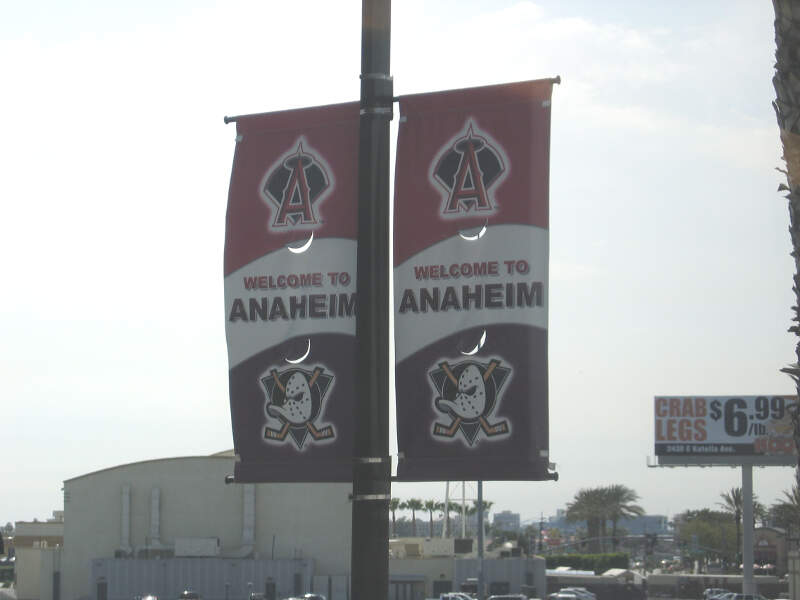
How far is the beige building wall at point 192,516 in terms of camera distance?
66688 millimetres

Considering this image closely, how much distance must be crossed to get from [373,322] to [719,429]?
74.0 metres

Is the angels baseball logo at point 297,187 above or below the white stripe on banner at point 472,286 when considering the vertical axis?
above

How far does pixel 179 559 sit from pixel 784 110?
63867mm

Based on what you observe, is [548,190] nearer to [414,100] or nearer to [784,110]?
[414,100]

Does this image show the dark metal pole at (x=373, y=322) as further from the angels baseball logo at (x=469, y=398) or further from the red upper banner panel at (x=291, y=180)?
the angels baseball logo at (x=469, y=398)

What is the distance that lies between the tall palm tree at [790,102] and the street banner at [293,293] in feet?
11.1

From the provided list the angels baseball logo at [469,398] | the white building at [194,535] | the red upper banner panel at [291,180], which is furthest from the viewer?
the white building at [194,535]

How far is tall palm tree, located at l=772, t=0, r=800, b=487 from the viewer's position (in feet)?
20.8

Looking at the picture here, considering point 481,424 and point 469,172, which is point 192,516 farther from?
point 469,172

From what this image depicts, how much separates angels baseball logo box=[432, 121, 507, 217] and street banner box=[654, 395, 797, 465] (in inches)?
2802

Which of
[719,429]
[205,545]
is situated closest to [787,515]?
[719,429]

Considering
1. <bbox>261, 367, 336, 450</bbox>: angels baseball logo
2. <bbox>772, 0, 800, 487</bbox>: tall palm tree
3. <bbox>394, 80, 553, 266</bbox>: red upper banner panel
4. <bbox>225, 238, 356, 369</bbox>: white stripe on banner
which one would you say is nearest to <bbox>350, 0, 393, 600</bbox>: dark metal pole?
<bbox>394, 80, 553, 266</bbox>: red upper banner panel

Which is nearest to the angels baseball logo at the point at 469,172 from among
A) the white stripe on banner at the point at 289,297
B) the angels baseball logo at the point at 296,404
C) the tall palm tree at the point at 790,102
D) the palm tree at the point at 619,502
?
the white stripe on banner at the point at 289,297

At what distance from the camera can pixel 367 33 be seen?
8.20m
